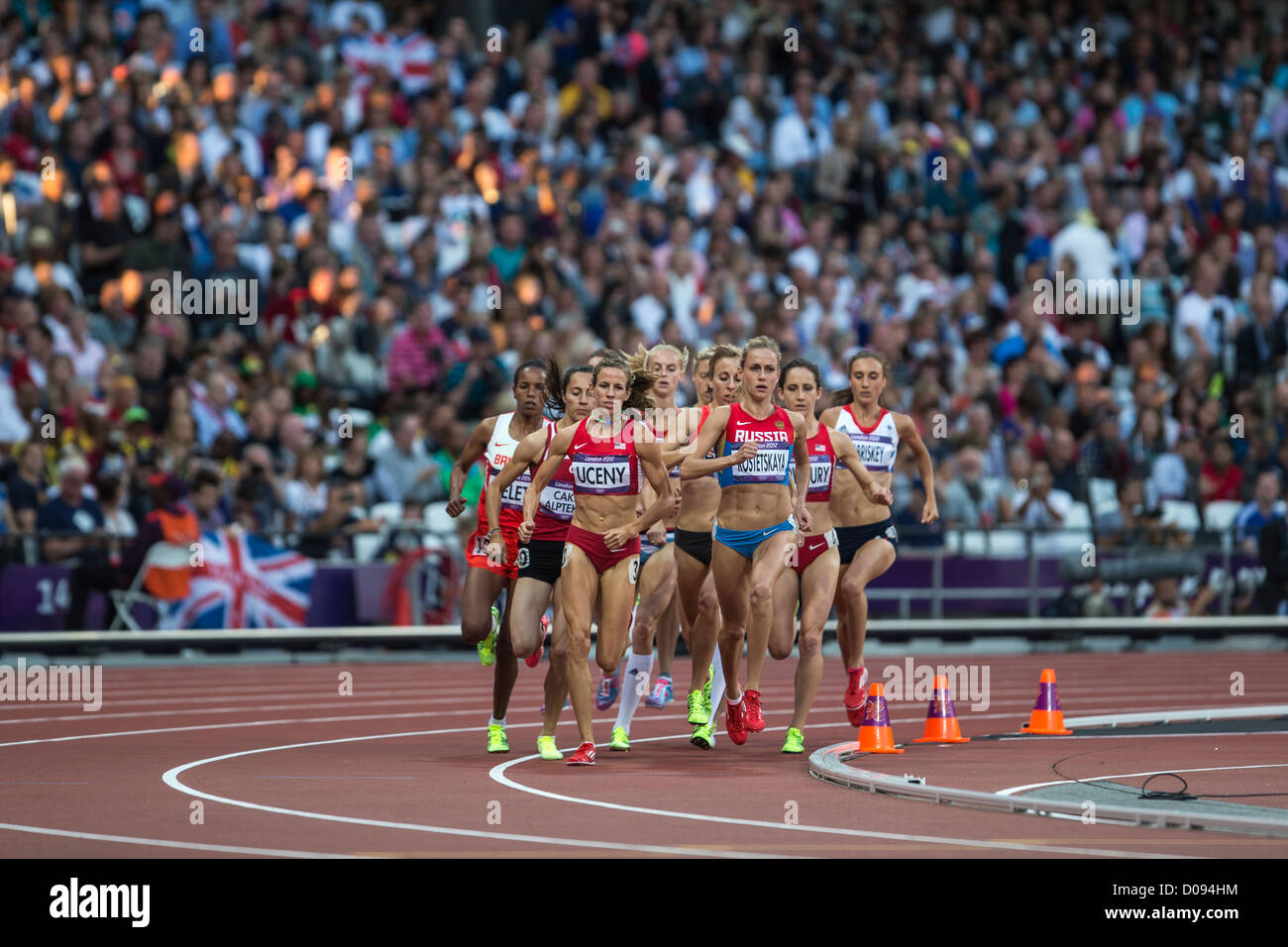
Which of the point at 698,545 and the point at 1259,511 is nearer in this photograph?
the point at 698,545

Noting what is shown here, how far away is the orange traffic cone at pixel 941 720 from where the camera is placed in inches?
544

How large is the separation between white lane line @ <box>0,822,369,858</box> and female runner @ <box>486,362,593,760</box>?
3.79 meters

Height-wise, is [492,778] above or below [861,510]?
below

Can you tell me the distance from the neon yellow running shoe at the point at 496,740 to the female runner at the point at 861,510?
2489 millimetres

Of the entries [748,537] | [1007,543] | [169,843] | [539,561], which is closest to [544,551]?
[539,561]

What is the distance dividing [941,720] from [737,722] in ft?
4.60

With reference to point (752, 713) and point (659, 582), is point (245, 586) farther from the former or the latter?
point (752, 713)

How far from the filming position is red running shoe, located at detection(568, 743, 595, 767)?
492 inches

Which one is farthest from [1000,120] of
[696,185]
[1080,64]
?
[696,185]

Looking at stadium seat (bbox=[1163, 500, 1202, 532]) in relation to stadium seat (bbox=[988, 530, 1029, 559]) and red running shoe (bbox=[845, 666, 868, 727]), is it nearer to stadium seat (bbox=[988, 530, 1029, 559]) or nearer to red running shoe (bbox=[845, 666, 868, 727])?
stadium seat (bbox=[988, 530, 1029, 559])

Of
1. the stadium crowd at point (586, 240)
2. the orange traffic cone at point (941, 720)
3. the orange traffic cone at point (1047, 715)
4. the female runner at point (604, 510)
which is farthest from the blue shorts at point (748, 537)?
the stadium crowd at point (586, 240)

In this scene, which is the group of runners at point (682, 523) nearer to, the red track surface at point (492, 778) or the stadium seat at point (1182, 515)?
the red track surface at point (492, 778)

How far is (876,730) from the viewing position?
13.1 meters

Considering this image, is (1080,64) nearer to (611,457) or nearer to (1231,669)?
(1231,669)
